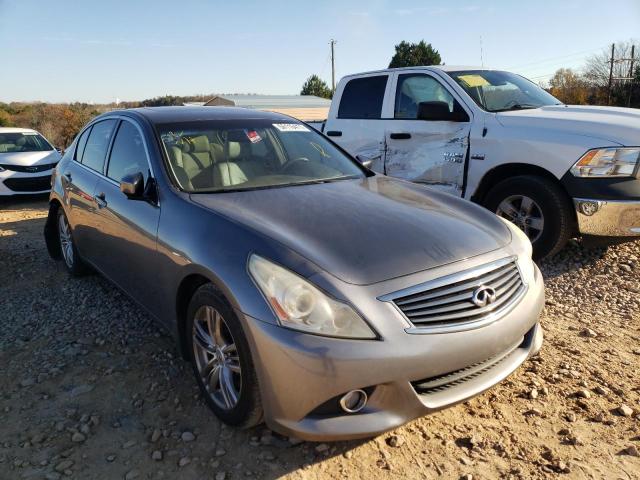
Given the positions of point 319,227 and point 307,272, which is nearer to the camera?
point 307,272

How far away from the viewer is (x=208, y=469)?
2336 millimetres

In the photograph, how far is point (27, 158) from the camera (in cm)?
1020

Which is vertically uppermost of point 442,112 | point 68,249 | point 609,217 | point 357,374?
point 442,112

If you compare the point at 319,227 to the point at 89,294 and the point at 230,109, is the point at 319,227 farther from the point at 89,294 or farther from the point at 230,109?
the point at 89,294

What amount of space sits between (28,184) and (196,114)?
7.60m

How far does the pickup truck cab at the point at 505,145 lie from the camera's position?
4293 mm

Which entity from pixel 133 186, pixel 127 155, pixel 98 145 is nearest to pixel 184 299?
pixel 133 186

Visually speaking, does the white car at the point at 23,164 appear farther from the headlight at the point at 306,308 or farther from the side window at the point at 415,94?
the headlight at the point at 306,308

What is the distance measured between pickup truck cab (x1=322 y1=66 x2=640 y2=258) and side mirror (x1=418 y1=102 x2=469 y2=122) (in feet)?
0.03

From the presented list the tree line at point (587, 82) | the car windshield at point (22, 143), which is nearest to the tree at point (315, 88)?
the tree line at point (587, 82)

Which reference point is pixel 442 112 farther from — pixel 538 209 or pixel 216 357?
pixel 216 357

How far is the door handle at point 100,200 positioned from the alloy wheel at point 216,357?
5.14 feet

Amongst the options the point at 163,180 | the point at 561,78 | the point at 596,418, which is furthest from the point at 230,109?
the point at 561,78

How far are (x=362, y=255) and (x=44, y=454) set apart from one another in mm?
1777
